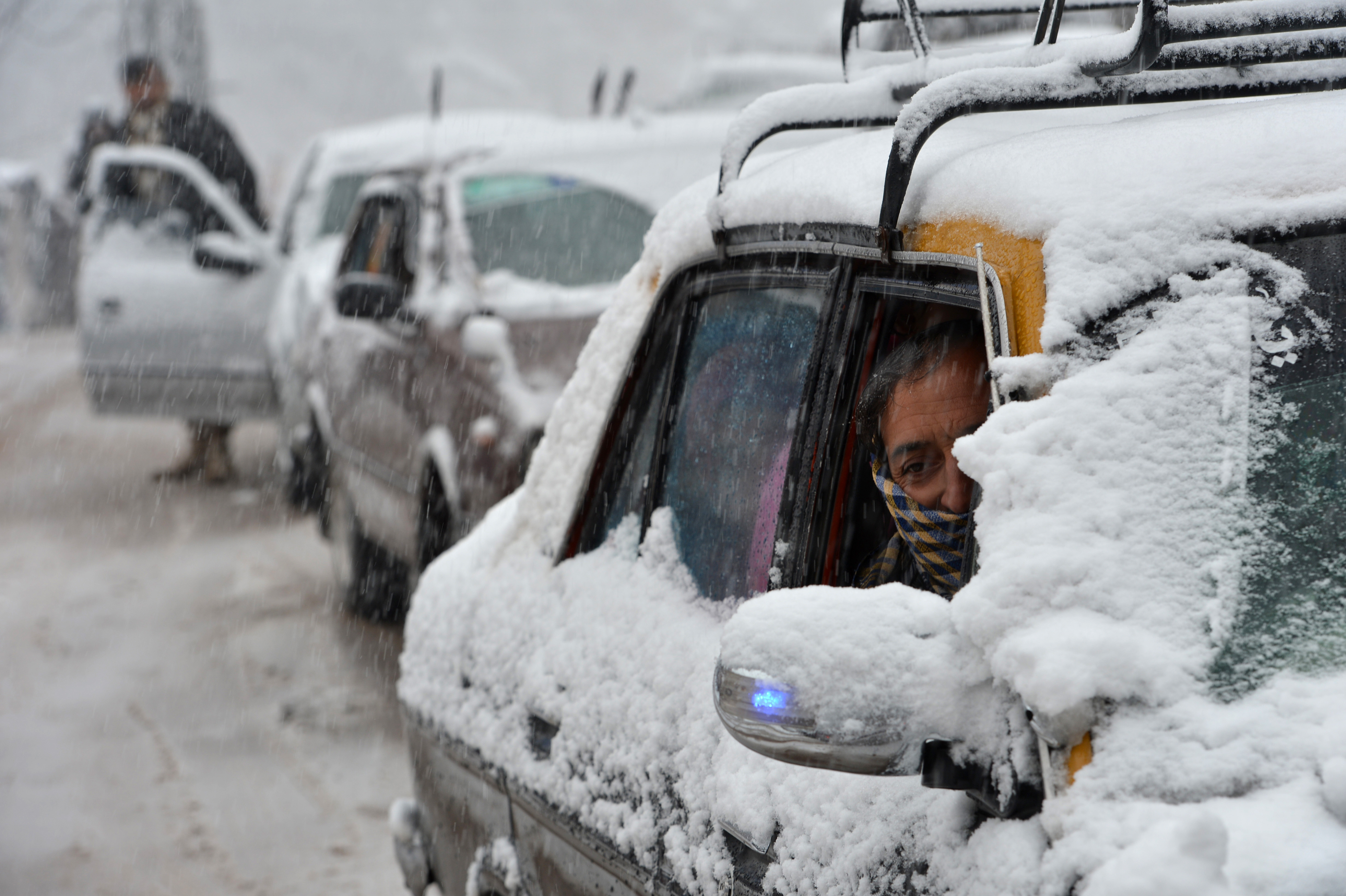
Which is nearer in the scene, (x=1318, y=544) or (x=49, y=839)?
(x=1318, y=544)

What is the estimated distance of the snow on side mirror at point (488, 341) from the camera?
523 centimetres

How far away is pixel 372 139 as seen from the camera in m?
10.8

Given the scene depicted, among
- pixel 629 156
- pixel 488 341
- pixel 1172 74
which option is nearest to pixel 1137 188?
pixel 1172 74

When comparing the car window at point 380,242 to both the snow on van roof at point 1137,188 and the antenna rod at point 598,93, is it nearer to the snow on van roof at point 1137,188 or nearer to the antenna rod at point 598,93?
the antenna rod at point 598,93

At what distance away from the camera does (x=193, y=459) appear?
1077cm

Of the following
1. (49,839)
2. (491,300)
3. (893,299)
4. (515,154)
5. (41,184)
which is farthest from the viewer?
(41,184)

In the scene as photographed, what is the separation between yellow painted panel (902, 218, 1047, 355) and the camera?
146cm

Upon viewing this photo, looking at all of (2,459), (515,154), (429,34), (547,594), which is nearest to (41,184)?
(2,459)

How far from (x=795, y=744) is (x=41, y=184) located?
1275 inches

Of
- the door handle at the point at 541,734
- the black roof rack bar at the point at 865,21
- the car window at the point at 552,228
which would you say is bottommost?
the door handle at the point at 541,734

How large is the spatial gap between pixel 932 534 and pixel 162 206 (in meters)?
9.05

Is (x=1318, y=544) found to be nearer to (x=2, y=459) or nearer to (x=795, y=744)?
(x=795, y=744)

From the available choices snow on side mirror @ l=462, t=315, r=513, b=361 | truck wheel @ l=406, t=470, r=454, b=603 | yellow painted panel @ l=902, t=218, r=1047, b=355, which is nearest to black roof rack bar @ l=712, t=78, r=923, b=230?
yellow painted panel @ l=902, t=218, r=1047, b=355

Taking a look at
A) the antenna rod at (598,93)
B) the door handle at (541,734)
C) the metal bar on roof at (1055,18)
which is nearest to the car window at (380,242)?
the antenna rod at (598,93)
